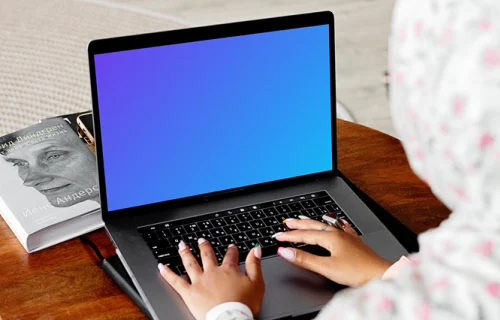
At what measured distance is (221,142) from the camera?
1.17 m

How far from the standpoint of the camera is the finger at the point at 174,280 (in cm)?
98

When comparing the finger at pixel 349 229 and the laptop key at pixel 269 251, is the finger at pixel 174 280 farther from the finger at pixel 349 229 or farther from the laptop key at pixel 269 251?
the finger at pixel 349 229

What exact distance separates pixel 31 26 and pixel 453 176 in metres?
2.40

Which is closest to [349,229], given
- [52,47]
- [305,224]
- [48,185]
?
[305,224]

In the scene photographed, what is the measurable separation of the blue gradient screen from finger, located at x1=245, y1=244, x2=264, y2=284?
17cm

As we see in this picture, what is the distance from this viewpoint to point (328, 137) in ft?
4.03

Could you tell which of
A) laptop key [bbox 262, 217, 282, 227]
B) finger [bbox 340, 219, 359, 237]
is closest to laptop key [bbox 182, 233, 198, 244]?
laptop key [bbox 262, 217, 282, 227]

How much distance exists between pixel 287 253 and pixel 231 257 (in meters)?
0.07

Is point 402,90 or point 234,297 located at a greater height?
point 402,90

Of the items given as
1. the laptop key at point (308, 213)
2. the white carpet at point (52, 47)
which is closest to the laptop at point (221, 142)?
the laptop key at point (308, 213)

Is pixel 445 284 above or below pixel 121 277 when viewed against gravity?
above

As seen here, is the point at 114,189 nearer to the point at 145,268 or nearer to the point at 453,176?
the point at 145,268

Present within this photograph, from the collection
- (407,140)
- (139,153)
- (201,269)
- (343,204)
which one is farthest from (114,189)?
(407,140)

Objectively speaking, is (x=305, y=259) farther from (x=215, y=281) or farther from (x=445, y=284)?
(x=445, y=284)
